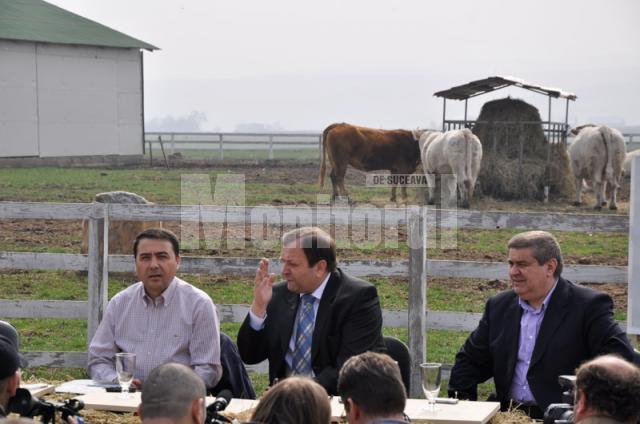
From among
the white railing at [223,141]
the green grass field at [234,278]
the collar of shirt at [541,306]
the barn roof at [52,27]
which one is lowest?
the green grass field at [234,278]

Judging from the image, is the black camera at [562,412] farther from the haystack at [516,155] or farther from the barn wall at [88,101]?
the barn wall at [88,101]

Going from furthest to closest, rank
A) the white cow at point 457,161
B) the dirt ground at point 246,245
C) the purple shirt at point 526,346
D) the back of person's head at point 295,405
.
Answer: the white cow at point 457,161, the dirt ground at point 246,245, the purple shirt at point 526,346, the back of person's head at point 295,405

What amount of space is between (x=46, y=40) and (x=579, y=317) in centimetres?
3086

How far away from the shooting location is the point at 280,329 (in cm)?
591

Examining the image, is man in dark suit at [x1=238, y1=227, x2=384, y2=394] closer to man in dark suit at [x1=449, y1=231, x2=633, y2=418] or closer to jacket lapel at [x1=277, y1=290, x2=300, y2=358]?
jacket lapel at [x1=277, y1=290, x2=300, y2=358]

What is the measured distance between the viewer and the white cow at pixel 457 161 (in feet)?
70.5

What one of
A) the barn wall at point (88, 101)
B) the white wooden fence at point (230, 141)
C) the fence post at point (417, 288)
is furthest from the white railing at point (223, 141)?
the fence post at point (417, 288)

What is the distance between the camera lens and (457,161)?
21438 mm

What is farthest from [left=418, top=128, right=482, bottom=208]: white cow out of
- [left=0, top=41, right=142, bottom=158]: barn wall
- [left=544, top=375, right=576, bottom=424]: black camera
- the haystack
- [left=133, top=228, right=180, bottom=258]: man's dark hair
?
[left=544, top=375, right=576, bottom=424]: black camera

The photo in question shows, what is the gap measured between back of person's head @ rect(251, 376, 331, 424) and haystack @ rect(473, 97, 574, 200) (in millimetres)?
19680

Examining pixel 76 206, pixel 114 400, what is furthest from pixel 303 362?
pixel 76 206

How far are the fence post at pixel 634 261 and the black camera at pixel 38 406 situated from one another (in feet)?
11.9

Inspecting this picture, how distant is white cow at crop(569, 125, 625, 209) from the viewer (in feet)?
70.5

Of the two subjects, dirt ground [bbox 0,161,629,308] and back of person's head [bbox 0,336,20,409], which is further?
dirt ground [bbox 0,161,629,308]
